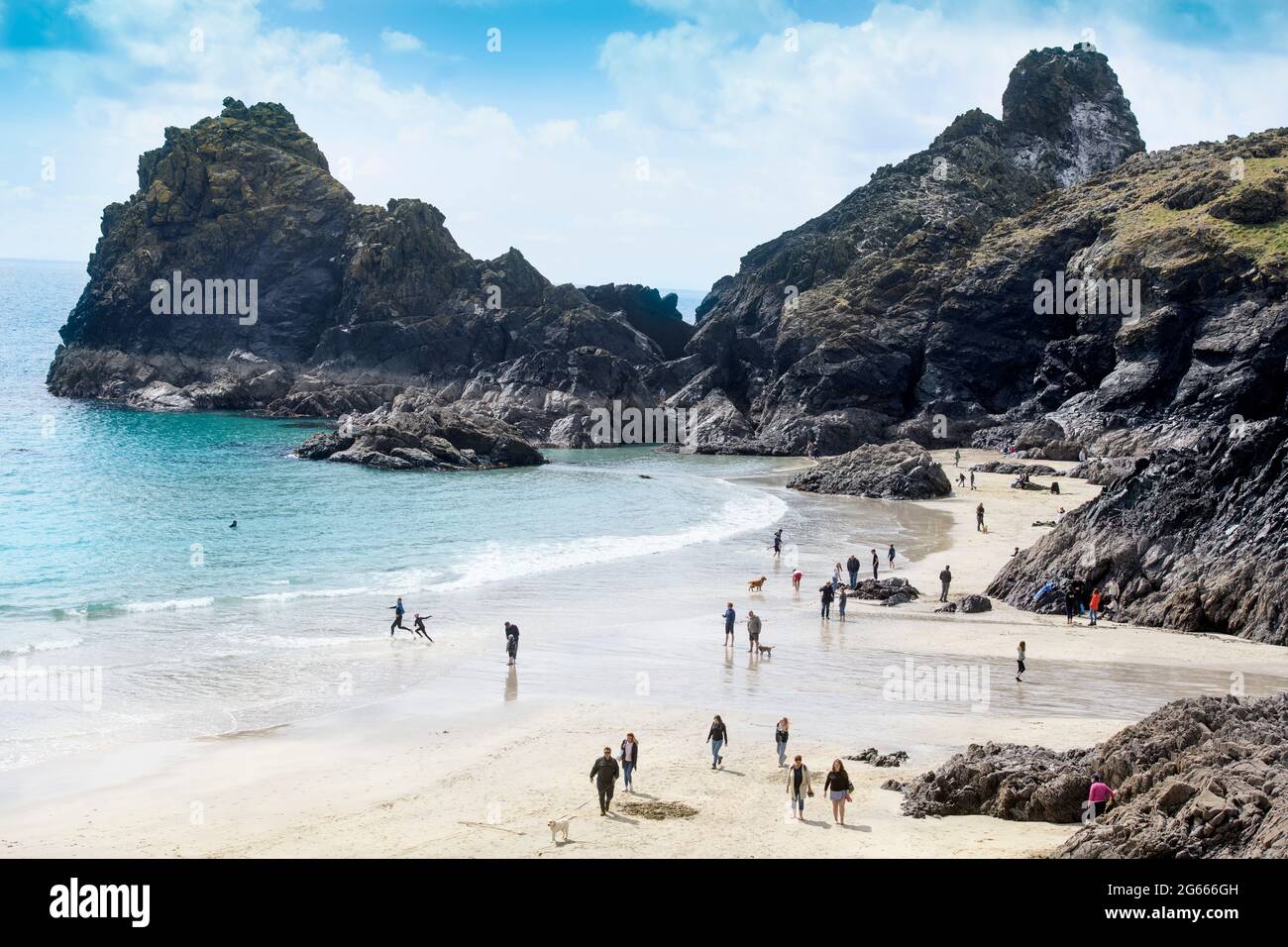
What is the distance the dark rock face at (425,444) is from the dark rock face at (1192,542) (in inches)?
1852

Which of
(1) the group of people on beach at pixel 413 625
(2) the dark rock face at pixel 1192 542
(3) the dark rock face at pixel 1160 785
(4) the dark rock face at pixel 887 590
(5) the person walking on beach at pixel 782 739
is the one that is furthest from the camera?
(4) the dark rock face at pixel 887 590

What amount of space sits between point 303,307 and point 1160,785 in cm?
11336

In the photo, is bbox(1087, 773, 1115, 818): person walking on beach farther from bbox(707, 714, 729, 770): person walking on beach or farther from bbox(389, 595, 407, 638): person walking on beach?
bbox(389, 595, 407, 638): person walking on beach

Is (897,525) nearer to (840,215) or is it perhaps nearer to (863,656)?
(863,656)

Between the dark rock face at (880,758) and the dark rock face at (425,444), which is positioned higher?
the dark rock face at (425,444)

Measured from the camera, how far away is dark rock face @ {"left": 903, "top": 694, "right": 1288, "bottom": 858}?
11336mm

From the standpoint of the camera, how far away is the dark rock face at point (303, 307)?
106 metres

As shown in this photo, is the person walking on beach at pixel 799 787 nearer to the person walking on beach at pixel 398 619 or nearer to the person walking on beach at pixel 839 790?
the person walking on beach at pixel 839 790

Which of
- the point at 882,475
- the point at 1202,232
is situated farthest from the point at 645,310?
the point at 882,475

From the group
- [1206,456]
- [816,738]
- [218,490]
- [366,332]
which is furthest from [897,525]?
[366,332]

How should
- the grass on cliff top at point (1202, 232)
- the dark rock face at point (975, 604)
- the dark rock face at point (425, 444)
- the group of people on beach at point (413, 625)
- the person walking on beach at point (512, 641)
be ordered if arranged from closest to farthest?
the person walking on beach at point (512, 641), the group of people on beach at point (413, 625), the dark rock face at point (975, 604), the grass on cliff top at point (1202, 232), the dark rock face at point (425, 444)

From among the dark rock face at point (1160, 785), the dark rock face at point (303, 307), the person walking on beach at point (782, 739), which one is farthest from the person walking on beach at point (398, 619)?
the dark rock face at point (303, 307)

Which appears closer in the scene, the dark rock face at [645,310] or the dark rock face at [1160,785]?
the dark rock face at [1160,785]

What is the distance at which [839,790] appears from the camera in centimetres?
1582
